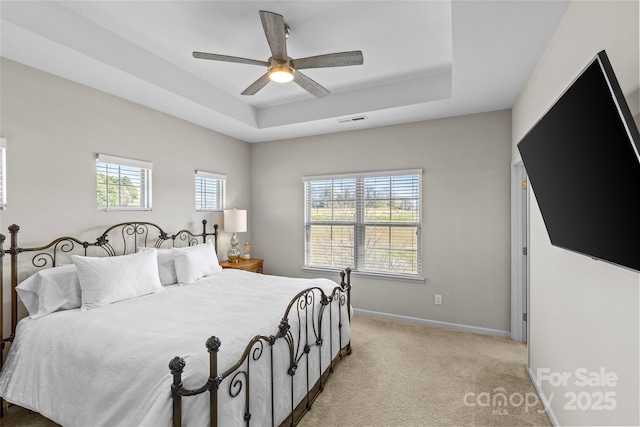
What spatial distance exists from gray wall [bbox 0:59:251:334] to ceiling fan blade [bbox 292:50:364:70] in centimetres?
212

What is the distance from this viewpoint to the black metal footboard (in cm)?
142

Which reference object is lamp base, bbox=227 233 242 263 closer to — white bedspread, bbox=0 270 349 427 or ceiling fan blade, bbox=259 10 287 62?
white bedspread, bbox=0 270 349 427

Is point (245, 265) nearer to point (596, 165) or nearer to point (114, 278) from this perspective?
point (114, 278)

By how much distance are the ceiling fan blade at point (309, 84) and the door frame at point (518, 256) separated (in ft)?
7.46

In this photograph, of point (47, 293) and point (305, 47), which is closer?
point (47, 293)

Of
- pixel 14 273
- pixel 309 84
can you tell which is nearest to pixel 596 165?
pixel 309 84

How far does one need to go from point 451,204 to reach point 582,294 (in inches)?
90.2

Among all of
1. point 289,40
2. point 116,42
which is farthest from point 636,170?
point 116,42

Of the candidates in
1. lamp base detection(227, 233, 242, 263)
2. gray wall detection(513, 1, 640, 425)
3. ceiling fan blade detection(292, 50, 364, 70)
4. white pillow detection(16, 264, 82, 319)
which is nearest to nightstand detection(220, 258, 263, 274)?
lamp base detection(227, 233, 242, 263)

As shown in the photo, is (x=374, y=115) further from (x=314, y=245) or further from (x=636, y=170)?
(x=636, y=170)

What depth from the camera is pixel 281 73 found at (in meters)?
2.41

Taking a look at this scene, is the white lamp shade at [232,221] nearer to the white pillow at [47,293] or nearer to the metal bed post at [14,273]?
the white pillow at [47,293]

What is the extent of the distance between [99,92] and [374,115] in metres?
2.96

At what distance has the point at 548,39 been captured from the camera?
2170mm
